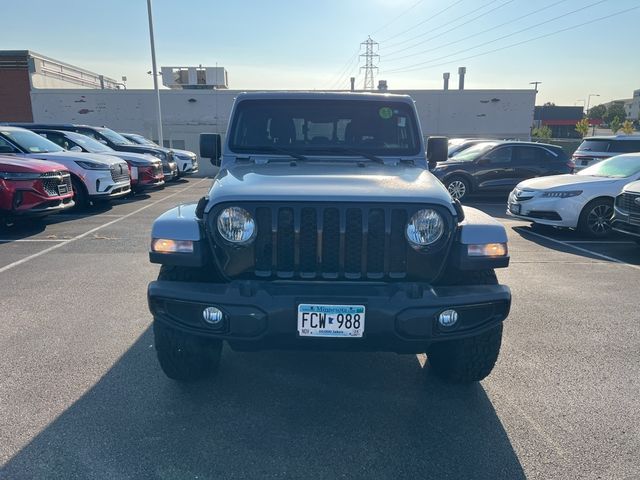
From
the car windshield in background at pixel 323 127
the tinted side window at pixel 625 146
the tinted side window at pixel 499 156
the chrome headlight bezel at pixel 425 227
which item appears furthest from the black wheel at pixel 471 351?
the tinted side window at pixel 625 146

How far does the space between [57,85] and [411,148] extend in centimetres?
3434

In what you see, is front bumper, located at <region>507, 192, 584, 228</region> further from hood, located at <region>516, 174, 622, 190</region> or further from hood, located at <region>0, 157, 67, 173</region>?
hood, located at <region>0, 157, 67, 173</region>

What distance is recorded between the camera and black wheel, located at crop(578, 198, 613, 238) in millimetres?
8352

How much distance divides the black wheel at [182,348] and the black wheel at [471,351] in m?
1.56

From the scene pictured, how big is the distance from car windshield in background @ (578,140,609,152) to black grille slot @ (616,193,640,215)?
7728 mm

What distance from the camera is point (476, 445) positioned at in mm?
2701

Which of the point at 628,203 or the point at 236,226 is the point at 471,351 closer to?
the point at 236,226

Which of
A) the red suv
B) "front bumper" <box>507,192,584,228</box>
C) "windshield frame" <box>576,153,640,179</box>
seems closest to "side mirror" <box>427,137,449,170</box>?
"front bumper" <box>507,192,584,228</box>

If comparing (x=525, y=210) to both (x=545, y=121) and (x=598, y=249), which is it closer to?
(x=598, y=249)

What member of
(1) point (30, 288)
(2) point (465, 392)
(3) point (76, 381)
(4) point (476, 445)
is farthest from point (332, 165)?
(1) point (30, 288)

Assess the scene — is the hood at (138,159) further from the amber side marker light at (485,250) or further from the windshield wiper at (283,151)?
the amber side marker light at (485,250)

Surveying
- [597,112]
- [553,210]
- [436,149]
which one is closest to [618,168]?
[553,210]

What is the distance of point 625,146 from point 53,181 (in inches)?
559

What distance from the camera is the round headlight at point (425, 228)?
281 cm
